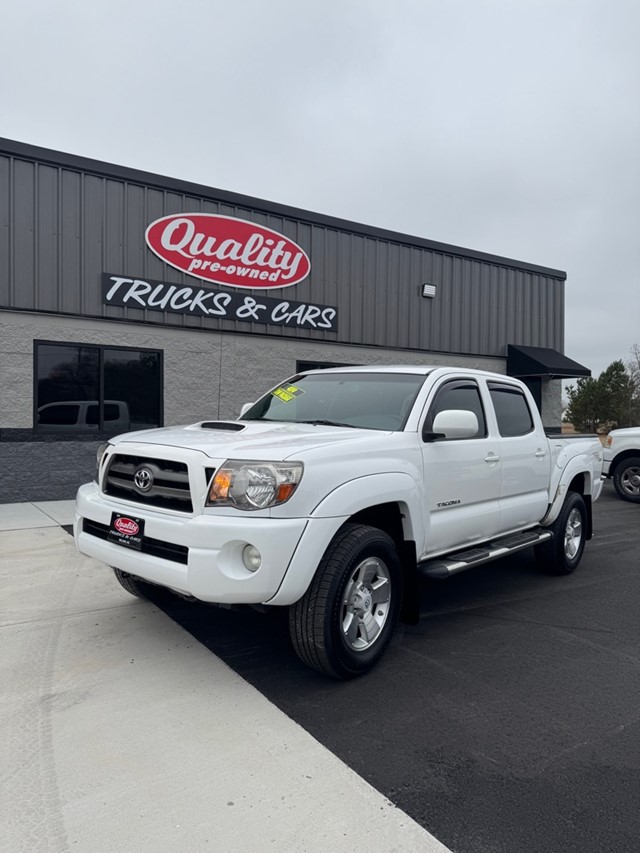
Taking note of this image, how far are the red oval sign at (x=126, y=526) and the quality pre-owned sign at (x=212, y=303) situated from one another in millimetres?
7081

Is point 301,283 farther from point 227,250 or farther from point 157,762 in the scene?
point 157,762

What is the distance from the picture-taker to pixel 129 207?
10.2 metres

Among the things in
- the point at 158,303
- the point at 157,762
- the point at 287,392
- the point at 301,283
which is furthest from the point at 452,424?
the point at 301,283

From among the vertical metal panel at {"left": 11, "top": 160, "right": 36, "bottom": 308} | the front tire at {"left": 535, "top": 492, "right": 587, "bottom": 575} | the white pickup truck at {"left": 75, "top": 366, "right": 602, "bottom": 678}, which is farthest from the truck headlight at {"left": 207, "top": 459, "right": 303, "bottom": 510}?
the vertical metal panel at {"left": 11, "top": 160, "right": 36, "bottom": 308}

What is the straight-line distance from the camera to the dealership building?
9445 mm

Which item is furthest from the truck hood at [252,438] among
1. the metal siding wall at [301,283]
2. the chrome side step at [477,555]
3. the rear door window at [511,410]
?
the metal siding wall at [301,283]

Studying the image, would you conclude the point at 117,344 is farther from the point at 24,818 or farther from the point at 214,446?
the point at 24,818

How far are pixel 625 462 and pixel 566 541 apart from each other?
6.16m

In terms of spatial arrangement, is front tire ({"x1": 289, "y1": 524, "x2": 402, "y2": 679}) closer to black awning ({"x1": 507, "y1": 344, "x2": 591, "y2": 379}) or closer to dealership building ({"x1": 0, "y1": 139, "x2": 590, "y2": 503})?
dealership building ({"x1": 0, "y1": 139, "x2": 590, "y2": 503})

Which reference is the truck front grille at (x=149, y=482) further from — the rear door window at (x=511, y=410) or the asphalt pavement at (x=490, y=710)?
the rear door window at (x=511, y=410)

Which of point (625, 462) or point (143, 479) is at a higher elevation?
point (143, 479)

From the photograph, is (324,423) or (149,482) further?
(324,423)

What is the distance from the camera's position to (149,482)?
12.2 ft

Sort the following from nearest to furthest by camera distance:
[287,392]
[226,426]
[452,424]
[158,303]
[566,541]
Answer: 1. [452,424]
2. [226,426]
3. [287,392]
4. [566,541]
5. [158,303]
